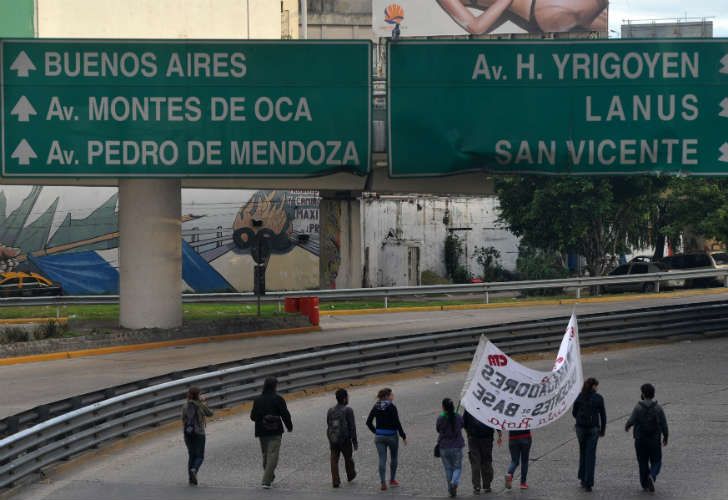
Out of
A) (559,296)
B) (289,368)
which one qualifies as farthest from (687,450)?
(559,296)

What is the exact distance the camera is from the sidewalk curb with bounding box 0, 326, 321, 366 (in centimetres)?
2848

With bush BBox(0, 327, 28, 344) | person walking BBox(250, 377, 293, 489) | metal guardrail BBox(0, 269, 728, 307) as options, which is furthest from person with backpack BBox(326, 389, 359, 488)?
metal guardrail BBox(0, 269, 728, 307)

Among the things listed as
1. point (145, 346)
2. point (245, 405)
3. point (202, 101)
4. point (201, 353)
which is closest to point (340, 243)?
point (145, 346)

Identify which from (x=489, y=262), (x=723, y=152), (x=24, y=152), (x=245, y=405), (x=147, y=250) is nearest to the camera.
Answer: (x=245, y=405)

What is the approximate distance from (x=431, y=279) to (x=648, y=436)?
4216 cm

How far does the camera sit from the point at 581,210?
47.9 m

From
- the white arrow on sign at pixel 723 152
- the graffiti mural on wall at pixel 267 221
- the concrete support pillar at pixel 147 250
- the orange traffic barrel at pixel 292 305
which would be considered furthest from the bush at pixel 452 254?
the white arrow on sign at pixel 723 152

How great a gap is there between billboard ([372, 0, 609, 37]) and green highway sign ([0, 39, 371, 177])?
50039 millimetres

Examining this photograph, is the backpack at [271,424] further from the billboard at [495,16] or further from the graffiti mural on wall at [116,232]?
the billboard at [495,16]

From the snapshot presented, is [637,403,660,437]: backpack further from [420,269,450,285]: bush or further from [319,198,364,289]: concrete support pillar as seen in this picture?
[420,269,450,285]: bush

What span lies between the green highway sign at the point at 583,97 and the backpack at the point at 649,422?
12629mm

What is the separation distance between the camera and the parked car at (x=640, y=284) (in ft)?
157

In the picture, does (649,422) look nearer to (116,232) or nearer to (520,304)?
(520,304)

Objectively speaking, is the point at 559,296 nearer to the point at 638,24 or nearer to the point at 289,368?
the point at 289,368
